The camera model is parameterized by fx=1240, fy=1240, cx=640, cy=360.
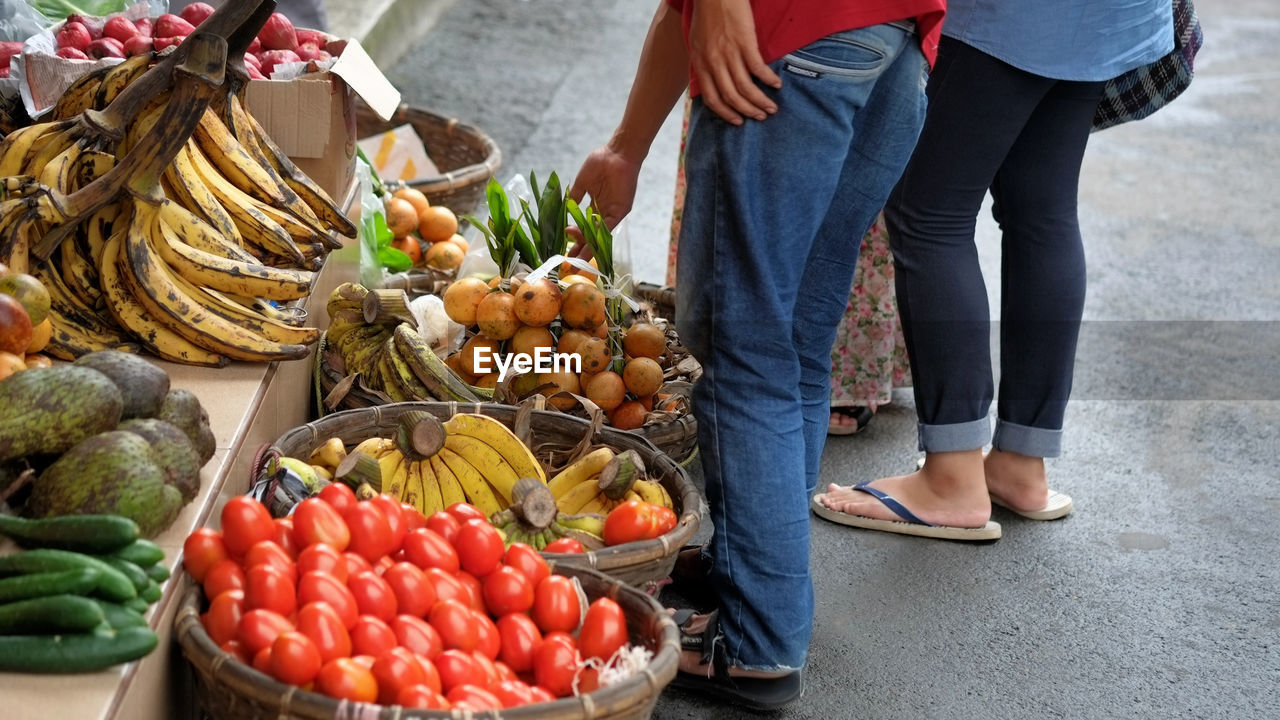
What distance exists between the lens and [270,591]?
5.29 ft

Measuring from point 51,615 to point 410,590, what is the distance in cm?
45

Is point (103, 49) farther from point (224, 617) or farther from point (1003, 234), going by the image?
point (1003, 234)

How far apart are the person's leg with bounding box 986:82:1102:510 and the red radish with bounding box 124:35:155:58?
1.95 m

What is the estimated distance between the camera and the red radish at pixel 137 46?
2822mm

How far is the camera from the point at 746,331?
1999 millimetres

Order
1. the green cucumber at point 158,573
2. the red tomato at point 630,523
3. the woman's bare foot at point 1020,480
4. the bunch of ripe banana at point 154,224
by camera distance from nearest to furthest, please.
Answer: the green cucumber at point 158,573, the red tomato at point 630,523, the bunch of ripe banana at point 154,224, the woman's bare foot at point 1020,480

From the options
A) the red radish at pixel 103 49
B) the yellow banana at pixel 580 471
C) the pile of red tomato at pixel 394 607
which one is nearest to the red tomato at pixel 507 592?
the pile of red tomato at pixel 394 607

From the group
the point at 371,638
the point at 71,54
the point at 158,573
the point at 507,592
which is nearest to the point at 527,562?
the point at 507,592

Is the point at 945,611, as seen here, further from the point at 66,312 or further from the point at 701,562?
the point at 66,312

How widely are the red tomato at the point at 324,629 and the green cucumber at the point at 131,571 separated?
0.23 m

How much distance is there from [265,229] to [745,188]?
1092mm

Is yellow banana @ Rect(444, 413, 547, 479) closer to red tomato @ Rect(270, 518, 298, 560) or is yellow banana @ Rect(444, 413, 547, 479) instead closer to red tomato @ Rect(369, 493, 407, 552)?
red tomato @ Rect(369, 493, 407, 552)

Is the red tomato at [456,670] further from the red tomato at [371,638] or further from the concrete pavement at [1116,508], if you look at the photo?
the concrete pavement at [1116,508]

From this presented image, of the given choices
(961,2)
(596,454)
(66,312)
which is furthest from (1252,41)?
(66,312)
